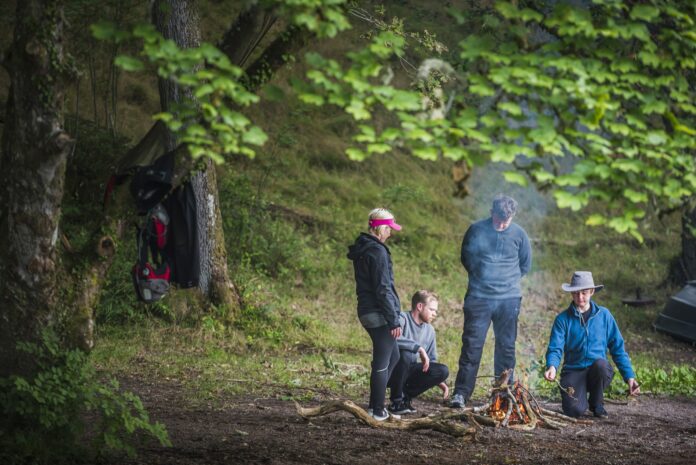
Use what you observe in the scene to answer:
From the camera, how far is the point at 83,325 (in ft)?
20.8

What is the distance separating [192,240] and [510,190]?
15898 mm

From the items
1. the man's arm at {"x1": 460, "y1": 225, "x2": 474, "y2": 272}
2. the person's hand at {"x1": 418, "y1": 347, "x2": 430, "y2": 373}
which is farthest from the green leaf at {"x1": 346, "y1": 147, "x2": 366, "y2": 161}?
the man's arm at {"x1": 460, "y1": 225, "x2": 474, "y2": 272}

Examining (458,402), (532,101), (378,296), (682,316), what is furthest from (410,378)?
(682,316)

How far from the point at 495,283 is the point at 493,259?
24 cm

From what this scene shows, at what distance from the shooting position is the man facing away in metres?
8.65

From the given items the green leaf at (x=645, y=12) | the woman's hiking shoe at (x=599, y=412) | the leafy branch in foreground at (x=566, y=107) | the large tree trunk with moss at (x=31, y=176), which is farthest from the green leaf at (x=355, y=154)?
the woman's hiking shoe at (x=599, y=412)

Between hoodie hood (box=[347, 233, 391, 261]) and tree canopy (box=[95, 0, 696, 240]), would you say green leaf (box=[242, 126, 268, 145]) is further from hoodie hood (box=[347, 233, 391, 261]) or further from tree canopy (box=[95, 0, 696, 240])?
hoodie hood (box=[347, 233, 391, 261])

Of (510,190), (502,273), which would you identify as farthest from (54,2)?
(510,190)

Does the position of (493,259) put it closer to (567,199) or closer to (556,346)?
(556,346)

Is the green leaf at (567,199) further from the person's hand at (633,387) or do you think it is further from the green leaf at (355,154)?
the person's hand at (633,387)

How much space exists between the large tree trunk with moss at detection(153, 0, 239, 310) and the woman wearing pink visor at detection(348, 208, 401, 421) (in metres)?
4.62

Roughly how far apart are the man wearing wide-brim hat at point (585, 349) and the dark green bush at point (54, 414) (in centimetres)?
422

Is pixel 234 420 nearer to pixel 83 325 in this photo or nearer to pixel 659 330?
pixel 83 325

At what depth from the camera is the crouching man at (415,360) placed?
7.80 m
